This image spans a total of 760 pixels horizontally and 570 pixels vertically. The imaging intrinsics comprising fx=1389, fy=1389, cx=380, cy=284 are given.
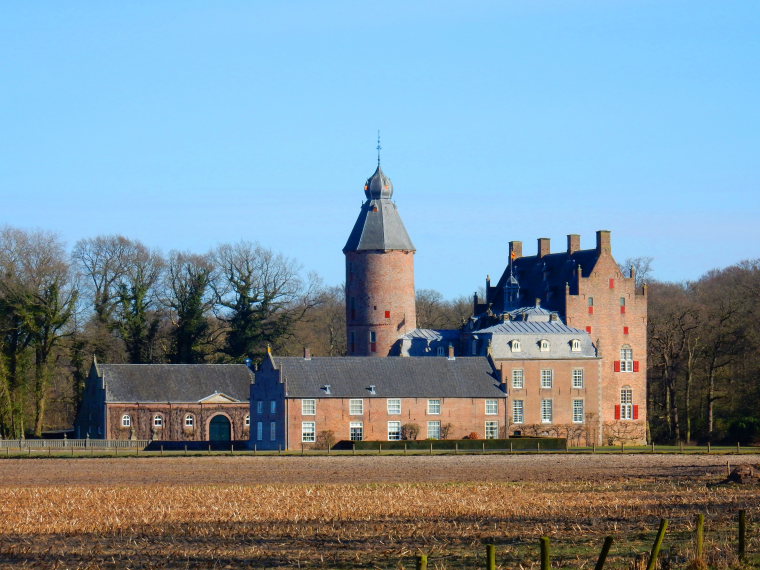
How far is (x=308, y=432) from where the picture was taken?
6544cm

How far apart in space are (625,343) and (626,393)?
2706 mm

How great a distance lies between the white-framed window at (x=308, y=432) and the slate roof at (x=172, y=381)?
318 inches

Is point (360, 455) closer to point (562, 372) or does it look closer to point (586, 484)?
point (562, 372)

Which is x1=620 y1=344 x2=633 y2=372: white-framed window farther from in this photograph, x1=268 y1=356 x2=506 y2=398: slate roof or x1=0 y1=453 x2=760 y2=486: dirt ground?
x1=0 y1=453 x2=760 y2=486: dirt ground

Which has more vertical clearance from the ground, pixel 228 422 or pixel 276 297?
pixel 276 297

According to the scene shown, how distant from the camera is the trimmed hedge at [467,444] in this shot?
62.9 metres

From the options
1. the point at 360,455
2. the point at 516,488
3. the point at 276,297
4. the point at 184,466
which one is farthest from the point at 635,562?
the point at 276,297

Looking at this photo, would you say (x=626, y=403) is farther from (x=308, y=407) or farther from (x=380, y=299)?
(x=308, y=407)

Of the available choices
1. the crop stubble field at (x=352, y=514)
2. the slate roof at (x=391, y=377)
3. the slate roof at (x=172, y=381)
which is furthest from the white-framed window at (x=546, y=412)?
the crop stubble field at (x=352, y=514)

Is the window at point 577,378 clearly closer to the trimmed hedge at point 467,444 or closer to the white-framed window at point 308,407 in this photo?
the trimmed hedge at point 467,444

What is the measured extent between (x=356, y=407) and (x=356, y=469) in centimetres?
1948

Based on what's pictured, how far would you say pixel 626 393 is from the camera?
74.7m

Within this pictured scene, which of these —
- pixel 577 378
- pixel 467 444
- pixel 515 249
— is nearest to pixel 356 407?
pixel 467 444

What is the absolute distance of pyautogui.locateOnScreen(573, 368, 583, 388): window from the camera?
70.8 meters
